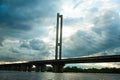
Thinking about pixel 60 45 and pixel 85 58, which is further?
pixel 60 45

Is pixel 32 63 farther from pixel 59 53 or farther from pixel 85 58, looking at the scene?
pixel 85 58

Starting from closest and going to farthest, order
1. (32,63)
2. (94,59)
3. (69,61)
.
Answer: (94,59) → (69,61) → (32,63)

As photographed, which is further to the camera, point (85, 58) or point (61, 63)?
point (61, 63)

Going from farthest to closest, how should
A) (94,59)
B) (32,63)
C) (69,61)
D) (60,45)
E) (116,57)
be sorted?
(32,63) → (60,45) → (69,61) → (94,59) → (116,57)

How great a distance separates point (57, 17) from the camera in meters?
161

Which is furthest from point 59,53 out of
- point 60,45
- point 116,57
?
point 116,57

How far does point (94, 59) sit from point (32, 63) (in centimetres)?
4834

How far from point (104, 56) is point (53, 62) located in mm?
33633

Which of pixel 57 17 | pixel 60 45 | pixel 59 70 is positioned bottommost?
pixel 59 70

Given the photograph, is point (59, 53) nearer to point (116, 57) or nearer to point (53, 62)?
point (53, 62)

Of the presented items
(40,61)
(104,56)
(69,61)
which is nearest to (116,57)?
(104,56)

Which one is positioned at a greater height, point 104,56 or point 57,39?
point 57,39

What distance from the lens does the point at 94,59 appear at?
12862 cm

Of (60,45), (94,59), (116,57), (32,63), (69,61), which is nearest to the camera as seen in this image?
(116,57)
